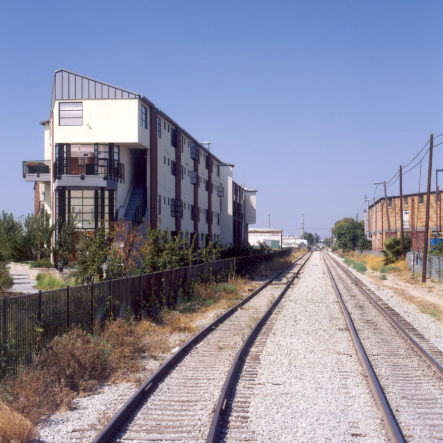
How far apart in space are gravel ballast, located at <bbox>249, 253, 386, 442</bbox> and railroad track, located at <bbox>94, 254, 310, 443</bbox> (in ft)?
2.47

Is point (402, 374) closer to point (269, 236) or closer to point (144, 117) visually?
point (144, 117)

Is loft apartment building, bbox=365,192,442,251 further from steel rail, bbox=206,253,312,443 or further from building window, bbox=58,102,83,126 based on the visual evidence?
A: steel rail, bbox=206,253,312,443

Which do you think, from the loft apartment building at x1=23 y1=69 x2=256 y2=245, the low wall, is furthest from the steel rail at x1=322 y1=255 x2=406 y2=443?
the low wall

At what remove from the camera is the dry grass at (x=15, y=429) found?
642cm

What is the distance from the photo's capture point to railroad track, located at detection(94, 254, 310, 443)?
22.4 ft

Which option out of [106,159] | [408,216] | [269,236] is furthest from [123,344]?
[269,236]

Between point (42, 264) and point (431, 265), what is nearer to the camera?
point (42, 264)

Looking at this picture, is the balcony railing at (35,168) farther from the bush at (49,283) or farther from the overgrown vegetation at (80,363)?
the overgrown vegetation at (80,363)

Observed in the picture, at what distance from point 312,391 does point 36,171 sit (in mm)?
34364

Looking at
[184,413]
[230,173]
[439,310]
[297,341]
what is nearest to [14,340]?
[184,413]

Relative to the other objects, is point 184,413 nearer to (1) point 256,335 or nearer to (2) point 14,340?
(2) point 14,340

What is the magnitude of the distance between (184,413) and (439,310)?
1463cm

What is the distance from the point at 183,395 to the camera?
853 centimetres

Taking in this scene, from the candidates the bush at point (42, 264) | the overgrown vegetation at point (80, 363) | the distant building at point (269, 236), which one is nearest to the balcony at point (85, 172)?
the bush at point (42, 264)
